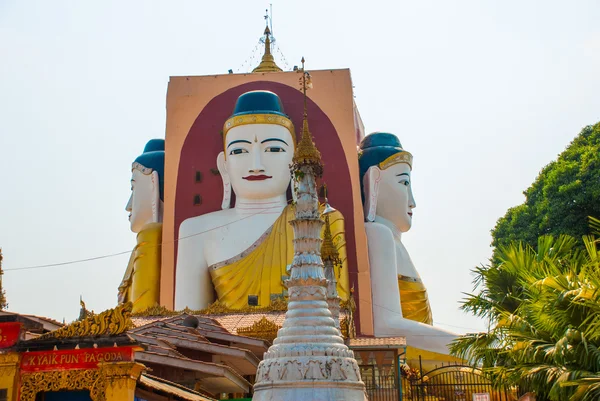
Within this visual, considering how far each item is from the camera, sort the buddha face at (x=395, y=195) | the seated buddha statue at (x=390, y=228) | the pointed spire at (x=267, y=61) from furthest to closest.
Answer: the pointed spire at (x=267, y=61) < the buddha face at (x=395, y=195) < the seated buddha statue at (x=390, y=228)

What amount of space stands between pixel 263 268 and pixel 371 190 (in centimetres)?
451

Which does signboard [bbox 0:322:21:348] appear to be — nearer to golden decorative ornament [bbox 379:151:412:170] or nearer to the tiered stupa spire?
the tiered stupa spire

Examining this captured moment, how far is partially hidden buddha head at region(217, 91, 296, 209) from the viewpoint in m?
23.1

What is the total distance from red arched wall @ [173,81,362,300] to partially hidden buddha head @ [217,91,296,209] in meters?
1.37

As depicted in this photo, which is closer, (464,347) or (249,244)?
(464,347)

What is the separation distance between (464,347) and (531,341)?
1.44 metres

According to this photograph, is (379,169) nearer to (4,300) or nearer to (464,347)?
(464,347)

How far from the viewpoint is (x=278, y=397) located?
848 cm

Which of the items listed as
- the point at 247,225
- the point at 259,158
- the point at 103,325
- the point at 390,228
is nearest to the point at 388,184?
the point at 390,228

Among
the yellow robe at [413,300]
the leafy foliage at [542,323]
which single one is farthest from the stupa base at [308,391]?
the yellow robe at [413,300]

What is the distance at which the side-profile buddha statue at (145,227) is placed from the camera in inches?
945

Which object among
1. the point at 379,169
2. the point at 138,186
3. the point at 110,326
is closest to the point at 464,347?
the point at 110,326

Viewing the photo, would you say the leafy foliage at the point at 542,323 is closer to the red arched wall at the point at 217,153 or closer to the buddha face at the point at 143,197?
the red arched wall at the point at 217,153

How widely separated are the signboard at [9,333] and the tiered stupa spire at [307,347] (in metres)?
2.48
